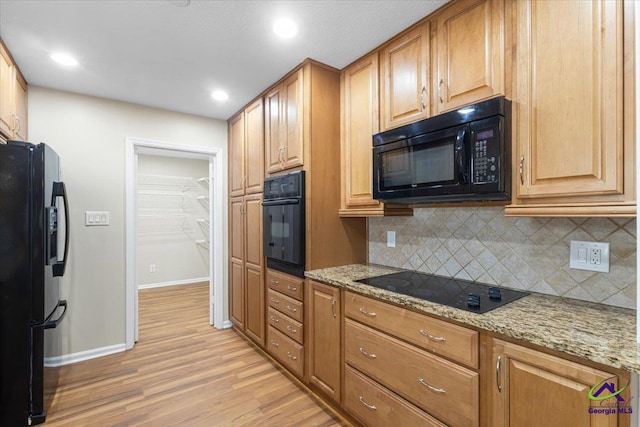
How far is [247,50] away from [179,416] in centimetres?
244

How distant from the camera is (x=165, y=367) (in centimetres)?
253

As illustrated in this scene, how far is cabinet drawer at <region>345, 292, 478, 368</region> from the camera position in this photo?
3.96 ft

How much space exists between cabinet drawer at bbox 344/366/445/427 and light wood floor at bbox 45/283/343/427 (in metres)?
0.26

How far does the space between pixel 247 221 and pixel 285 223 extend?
0.82 meters

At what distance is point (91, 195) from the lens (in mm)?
2732

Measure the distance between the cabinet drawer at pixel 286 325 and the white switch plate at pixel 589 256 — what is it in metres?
1.67

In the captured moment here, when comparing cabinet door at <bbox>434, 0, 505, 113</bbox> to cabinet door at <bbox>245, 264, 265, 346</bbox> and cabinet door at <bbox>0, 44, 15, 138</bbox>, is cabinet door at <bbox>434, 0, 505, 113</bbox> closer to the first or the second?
cabinet door at <bbox>245, 264, 265, 346</bbox>

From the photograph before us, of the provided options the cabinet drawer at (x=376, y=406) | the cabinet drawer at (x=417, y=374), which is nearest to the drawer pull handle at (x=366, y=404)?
the cabinet drawer at (x=376, y=406)

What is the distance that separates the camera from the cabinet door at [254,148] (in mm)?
2770

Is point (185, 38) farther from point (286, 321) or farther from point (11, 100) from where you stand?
point (286, 321)

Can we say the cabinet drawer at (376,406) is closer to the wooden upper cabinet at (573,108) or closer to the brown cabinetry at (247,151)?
the wooden upper cabinet at (573,108)

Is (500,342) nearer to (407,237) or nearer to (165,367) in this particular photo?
(407,237)

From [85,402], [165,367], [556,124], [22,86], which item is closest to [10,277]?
[85,402]

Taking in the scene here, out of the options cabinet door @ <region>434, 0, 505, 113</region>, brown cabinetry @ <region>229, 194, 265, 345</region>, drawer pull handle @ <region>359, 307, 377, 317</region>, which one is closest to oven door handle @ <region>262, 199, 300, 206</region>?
brown cabinetry @ <region>229, 194, 265, 345</region>
